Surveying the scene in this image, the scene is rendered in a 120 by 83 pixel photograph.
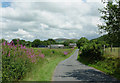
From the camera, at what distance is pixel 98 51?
18172 mm

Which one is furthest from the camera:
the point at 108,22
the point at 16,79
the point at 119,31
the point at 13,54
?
the point at 108,22

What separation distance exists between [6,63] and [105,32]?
343 inches

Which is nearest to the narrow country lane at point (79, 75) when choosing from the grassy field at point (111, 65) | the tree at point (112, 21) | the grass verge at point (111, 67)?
the grass verge at point (111, 67)

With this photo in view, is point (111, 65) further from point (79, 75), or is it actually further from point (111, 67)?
point (79, 75)

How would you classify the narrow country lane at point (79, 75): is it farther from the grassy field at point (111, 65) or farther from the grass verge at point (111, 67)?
the grassy field at point (111, 65)

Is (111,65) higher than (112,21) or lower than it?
lower

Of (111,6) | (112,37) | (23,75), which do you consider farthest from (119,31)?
(23,75)

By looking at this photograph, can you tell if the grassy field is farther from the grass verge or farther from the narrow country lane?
the narrow country lane

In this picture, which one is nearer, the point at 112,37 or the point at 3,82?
the point at 3,82

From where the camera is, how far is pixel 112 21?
10211mm

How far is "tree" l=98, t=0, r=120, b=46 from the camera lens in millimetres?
9852

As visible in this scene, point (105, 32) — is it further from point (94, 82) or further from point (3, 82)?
point (3, 82)

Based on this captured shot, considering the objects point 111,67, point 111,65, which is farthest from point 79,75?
point 111,65

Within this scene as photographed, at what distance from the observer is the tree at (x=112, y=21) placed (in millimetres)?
9852
